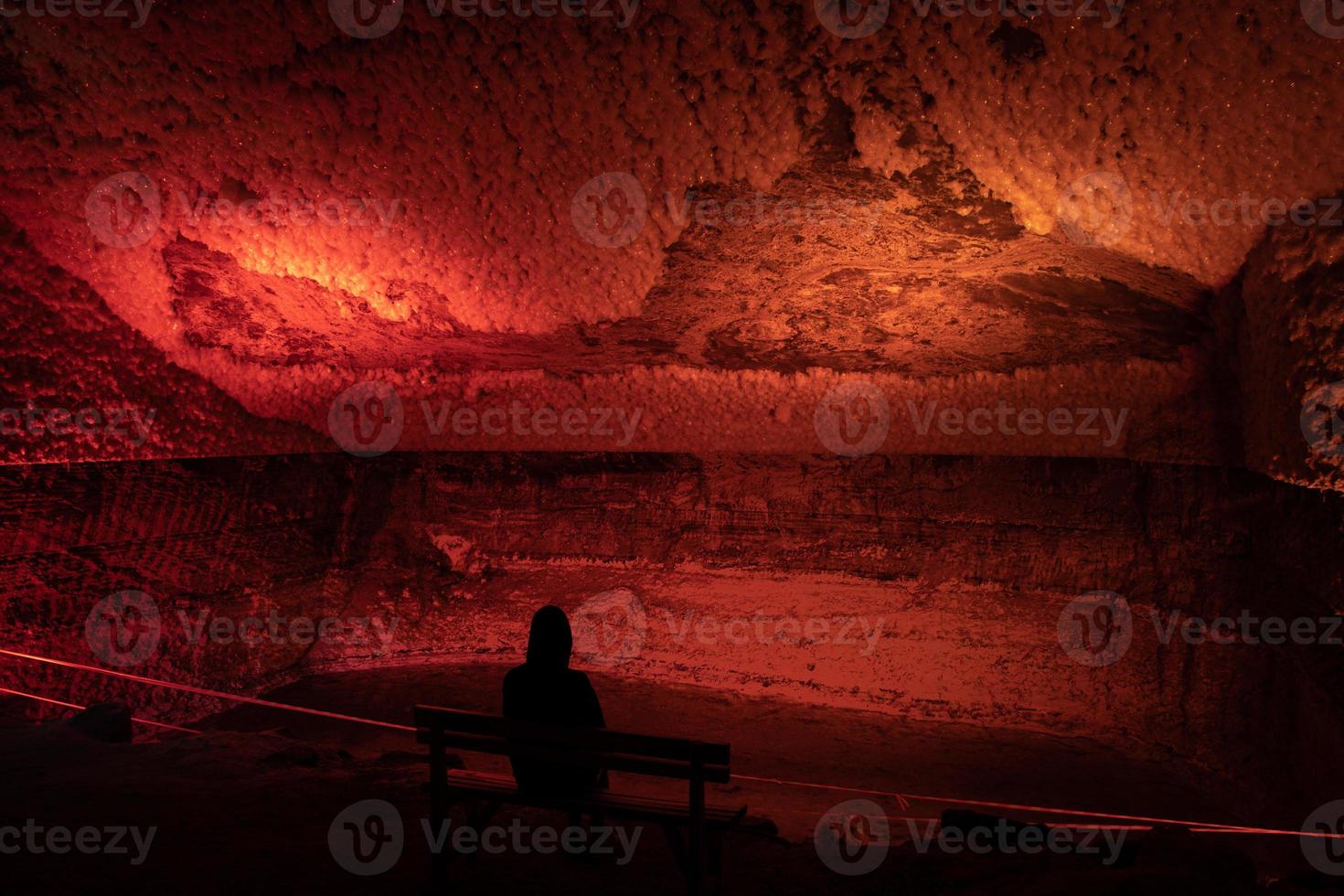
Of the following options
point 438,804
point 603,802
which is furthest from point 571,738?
point 438,804

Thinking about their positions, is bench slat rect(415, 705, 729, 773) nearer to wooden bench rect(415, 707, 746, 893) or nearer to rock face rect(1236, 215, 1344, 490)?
wooden bench rect(415, 707, 746, 893)

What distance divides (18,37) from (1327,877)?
208 inches

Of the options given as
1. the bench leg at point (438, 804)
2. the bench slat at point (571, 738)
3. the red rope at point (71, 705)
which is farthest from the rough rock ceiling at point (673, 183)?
the bench leg at point (438, 804)

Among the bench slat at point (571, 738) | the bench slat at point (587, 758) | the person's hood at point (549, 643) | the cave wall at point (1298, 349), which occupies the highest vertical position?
the cave wall at point (1298, 349)

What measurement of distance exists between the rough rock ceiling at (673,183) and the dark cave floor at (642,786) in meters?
1.84

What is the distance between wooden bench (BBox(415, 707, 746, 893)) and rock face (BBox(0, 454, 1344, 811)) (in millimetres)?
2444

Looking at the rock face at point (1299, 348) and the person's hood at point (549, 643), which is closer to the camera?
the rock face at point (1299, 348)

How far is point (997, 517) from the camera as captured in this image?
4949 mm

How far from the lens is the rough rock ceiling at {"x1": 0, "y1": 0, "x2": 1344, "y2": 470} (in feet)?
8.20

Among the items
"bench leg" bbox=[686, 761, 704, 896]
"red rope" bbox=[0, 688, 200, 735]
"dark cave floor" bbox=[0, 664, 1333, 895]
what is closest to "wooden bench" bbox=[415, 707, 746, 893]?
"bench leg" bbox=[686, 761, 704, 896]

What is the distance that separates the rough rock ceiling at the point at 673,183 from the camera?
250 cm

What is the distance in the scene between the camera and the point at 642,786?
14.2ft

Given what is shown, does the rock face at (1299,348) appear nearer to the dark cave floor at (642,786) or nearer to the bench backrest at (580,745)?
the dark cave floor at (642,786)

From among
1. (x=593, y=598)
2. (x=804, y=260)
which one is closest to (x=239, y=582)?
(x=593, y=598)
